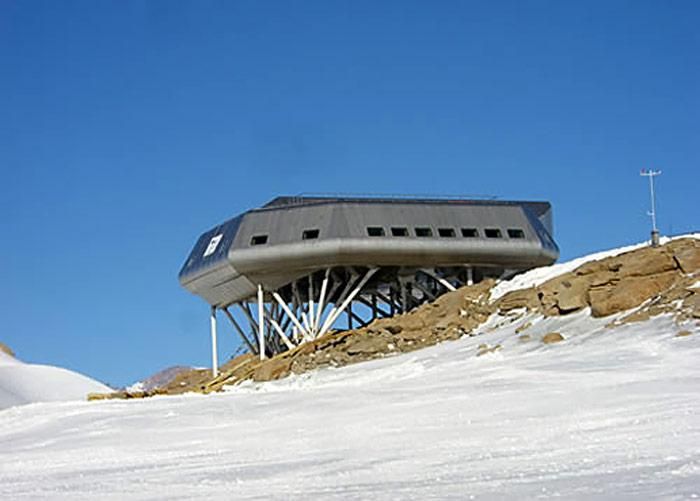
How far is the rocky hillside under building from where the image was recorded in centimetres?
2188

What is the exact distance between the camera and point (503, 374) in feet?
59.1

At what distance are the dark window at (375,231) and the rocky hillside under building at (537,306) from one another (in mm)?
7397

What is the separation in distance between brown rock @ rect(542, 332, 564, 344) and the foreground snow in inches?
10.4

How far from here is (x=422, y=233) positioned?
40812 mm

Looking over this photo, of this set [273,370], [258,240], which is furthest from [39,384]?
[273,370]

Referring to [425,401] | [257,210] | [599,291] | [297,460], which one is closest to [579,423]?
[297,460]

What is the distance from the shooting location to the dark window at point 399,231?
4050 centimetres

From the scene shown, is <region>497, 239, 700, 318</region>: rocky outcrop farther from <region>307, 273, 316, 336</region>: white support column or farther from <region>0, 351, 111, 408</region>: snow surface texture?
<region>0, 351, 111, 408</region>: snow surface texture

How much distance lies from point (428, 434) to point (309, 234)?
27.8 meters

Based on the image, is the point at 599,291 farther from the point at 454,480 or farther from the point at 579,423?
the point at 454,480

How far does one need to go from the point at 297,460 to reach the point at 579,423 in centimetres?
284

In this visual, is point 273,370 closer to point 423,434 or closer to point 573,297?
point 573,297

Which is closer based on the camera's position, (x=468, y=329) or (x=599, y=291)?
(x=599, y=291)

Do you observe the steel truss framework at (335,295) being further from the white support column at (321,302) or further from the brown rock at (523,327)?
the brown rock at (523,327)
